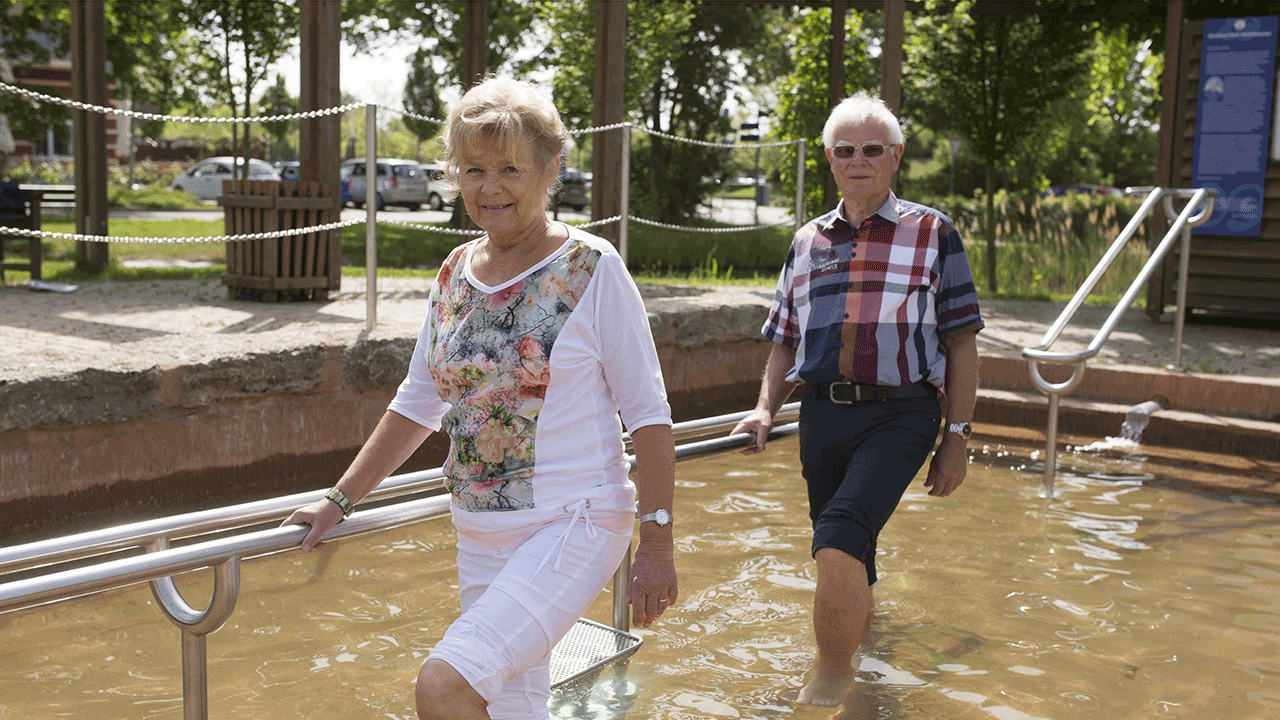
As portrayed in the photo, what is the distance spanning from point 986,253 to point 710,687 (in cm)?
1161

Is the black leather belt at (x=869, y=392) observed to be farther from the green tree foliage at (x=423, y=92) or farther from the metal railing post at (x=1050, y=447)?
the green tree foliage at (x=423, y=92)

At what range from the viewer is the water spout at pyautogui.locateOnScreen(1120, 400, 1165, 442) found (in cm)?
702

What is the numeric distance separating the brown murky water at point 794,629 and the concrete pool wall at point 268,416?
0.60 metres

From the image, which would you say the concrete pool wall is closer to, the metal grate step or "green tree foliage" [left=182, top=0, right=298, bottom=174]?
the metal grate step

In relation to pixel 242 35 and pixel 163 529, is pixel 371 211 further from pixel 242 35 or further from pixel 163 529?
pixel 242 35

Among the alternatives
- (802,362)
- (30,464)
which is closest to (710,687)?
(802,362)

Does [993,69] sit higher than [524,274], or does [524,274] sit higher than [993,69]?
[993,69]

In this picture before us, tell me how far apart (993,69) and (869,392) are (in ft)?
35.5

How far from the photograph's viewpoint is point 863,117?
3322 millimetres

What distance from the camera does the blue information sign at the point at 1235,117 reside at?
9.95 metres

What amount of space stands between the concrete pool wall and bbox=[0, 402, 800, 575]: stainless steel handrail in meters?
2.71

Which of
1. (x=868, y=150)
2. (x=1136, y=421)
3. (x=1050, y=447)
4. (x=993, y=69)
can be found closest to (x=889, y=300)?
(x=868, y=150)

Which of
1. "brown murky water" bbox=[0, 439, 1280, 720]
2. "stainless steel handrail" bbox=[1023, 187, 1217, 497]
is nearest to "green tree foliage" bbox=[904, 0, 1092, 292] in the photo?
"stainless steel handrail" bbox=[1023, 187, 1217, 497]

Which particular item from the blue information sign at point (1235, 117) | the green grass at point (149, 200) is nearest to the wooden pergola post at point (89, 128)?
the blue information sign at point (1235, 117)
